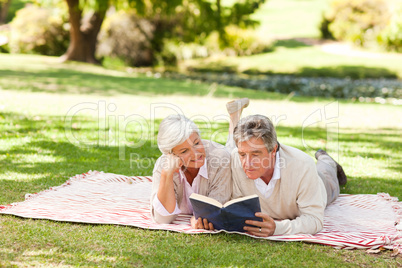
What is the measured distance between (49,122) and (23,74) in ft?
25.8

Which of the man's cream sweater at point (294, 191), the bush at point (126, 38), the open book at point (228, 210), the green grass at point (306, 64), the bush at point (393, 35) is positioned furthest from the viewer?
the bush at point (393, 35)

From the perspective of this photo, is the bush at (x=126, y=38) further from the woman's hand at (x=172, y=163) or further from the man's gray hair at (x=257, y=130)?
the man's gray hair at (x=257, y=130)

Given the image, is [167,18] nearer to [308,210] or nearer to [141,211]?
[141,211]

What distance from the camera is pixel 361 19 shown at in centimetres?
3089

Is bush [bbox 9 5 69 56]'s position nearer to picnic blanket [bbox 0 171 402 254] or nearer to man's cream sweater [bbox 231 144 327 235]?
picnic blanket [bbox 0 171 402 254]

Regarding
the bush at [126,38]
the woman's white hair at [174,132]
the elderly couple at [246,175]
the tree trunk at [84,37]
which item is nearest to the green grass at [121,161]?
the elderly couple at [246,175]

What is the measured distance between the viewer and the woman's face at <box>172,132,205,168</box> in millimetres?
3768

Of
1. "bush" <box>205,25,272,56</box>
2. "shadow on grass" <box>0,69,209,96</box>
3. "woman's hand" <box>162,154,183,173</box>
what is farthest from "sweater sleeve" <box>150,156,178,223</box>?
"bush" <box>205,25,272,56</box>

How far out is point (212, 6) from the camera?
65.4 feet

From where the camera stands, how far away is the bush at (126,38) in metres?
26.0

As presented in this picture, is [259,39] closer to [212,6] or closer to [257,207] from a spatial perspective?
[212,6]

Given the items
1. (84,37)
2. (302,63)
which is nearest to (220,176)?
(84,37)

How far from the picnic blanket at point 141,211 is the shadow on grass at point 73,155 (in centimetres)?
40

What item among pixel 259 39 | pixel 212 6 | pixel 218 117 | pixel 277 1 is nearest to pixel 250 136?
pixel 218 117
